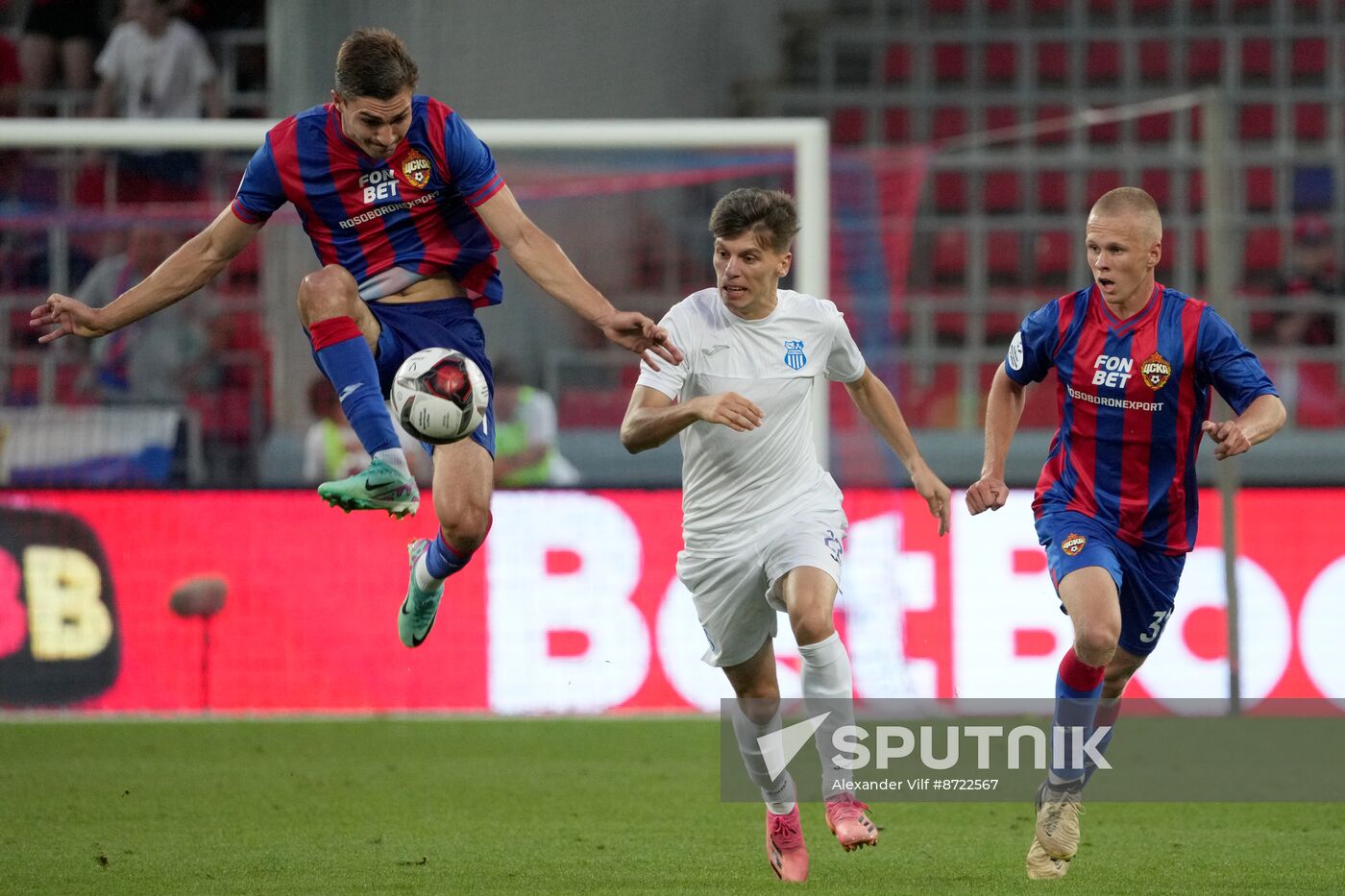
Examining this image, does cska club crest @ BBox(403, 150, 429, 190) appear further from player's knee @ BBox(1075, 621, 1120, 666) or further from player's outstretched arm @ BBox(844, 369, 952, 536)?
player's knee @ BBox(1075, 621, 1120, 666)

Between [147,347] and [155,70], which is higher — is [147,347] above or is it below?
below

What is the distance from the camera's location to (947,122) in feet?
52.7

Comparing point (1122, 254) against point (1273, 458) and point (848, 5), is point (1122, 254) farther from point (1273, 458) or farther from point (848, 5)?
point (848, 5)

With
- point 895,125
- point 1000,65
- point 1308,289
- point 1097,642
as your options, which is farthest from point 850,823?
point 1000,65

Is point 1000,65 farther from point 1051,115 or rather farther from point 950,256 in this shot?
point 950,256

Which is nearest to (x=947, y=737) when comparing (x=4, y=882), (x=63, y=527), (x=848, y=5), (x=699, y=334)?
(x=699, y=334)

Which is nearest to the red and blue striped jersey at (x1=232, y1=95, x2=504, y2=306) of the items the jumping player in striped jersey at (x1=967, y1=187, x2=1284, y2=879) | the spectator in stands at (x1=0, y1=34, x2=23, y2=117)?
the jumping player in striped jersey at (x1=967, y1=187, x2=1284, y2=879)

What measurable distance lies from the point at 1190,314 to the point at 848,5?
11.5 meters

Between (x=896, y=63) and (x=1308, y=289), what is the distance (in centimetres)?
447

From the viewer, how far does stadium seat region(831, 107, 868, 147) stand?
16.0 metres

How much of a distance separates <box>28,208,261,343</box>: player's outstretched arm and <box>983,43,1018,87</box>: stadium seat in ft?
37.7

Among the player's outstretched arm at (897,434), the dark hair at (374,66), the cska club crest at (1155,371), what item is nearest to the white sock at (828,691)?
the player's outstretched arm at (897,434)

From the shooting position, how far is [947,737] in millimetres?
8359

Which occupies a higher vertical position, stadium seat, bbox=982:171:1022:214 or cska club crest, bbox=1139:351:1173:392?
stadium seat, bbox=982:171:1022:214
